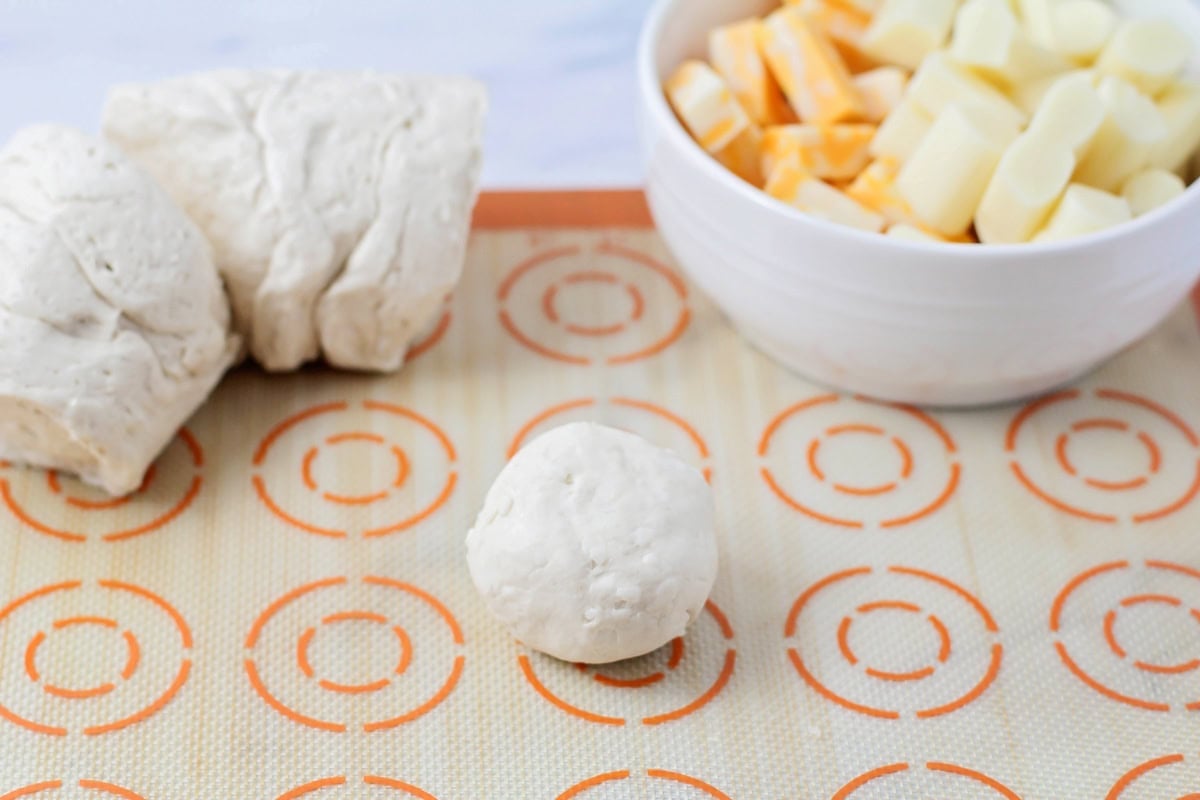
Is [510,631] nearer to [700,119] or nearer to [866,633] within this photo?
[866,633]

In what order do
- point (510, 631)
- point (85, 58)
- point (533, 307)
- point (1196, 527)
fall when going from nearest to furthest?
point (510, 631)
point (1196, 527)
point (533, 307)
point (85, 58)

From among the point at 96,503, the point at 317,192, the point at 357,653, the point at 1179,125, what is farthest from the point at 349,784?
the point at 1179,125

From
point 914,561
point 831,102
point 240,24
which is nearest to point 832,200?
point 831,102

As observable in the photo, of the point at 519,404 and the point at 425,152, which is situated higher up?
the point at 425,152

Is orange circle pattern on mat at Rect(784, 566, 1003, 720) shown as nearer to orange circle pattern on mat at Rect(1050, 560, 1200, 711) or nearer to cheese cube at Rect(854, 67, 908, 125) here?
orange circle pattern on mat at Rect(1050, 560, 1200, 711)

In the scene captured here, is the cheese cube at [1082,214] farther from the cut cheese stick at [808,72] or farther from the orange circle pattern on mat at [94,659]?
the orange circle pattern on mat at [94,659]

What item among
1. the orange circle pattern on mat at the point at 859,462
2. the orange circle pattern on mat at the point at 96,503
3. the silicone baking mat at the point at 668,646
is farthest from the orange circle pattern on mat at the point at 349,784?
the orange circle pattern on mat at the point at 859,462

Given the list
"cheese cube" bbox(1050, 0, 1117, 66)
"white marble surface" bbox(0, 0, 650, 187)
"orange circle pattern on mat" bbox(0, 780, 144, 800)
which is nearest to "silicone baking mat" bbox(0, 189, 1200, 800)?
"orange circle pattern on mat" bbox(0, 780, 144, 800)

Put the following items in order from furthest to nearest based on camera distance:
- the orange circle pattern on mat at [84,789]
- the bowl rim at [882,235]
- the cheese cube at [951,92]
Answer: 1. the cheese cube at [951,92]
2. the bowl rim at [882,235]
3. the orange circle pattern on mat at [84,789]
